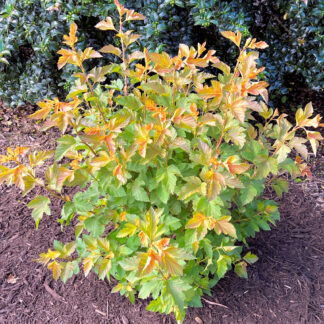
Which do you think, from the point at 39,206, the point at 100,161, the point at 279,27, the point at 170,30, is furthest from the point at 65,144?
the point at 279,27

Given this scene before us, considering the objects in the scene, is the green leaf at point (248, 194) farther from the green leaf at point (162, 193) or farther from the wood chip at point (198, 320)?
the wood chip at point (198, 320)

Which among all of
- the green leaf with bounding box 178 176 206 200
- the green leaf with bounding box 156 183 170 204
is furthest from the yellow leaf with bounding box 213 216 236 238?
the green leaf with bounding box 156 183 170 204

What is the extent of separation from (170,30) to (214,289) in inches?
84.8

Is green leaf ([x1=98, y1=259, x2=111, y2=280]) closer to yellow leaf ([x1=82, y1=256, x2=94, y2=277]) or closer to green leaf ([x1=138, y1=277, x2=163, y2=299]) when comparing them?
yellow leaf ([x1=82, y1=256, x2=94, y2=277])

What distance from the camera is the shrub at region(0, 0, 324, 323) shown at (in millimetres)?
1401

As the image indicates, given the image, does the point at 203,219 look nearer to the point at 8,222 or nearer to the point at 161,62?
the point at 161,62

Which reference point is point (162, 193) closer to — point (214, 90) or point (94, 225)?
point (94, 225)

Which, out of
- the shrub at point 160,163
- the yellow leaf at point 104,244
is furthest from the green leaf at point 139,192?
the yellow leaf at point 104,244

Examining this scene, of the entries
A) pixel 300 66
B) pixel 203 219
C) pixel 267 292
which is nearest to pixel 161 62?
pixel 203 219

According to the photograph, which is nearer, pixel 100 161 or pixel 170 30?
pixel 100 161

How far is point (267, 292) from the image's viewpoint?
2.25 metres

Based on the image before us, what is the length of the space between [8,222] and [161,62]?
2005mm

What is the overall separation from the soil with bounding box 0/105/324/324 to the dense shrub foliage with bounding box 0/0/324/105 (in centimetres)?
145

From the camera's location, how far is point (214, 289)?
7.50ft
